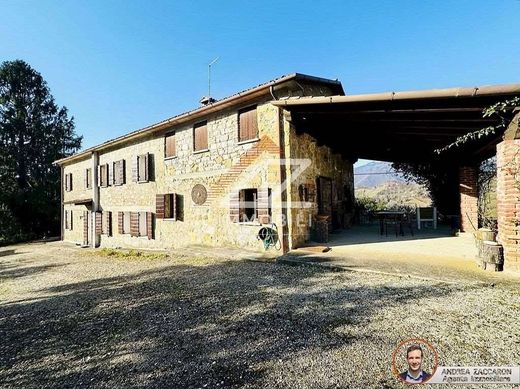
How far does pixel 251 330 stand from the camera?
3.45 meters

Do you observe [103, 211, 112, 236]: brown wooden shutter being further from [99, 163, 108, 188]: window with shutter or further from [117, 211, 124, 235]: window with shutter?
[99, 163, 108, 188]: window with shutter

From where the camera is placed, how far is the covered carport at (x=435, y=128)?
15.8ft

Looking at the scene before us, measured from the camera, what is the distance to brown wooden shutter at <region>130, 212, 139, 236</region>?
41.4 feet

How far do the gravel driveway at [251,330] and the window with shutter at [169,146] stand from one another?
6.52 meters

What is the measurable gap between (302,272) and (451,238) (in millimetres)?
5976

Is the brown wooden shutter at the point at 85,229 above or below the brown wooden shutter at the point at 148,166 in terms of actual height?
below

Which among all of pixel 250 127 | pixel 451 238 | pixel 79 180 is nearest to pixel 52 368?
pixel 250 127

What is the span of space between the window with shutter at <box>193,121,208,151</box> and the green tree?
60.7ft

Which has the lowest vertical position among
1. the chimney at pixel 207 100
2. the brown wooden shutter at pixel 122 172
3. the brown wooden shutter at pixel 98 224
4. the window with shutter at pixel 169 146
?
the brown wooden shutter at pixel 98 224

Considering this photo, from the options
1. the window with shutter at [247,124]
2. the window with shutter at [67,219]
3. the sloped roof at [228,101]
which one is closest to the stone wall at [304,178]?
the window with shutter at [247,124]

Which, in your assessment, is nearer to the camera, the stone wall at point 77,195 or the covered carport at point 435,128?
the covered carport at point 435,128

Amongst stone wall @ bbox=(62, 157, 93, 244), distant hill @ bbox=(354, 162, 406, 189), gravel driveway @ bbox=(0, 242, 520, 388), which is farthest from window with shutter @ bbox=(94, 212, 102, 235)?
distant hill @ bbox=(354, 162, 406, 189)

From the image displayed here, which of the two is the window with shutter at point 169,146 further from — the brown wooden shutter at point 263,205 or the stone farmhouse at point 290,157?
the brown wooden shutter at point 263,205

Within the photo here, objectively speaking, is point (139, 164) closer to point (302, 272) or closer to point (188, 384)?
point (302, 272)
